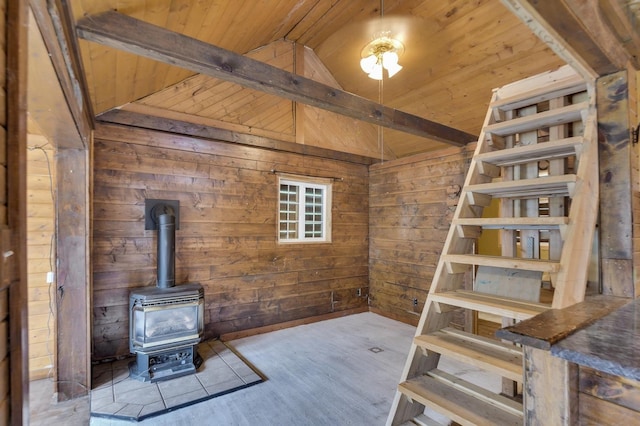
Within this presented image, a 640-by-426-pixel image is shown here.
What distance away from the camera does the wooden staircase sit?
138 centimetres

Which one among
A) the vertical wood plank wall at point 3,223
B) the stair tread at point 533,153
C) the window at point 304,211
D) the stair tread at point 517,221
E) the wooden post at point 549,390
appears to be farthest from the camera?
the window at point 304,211

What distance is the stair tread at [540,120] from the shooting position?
5.41ft

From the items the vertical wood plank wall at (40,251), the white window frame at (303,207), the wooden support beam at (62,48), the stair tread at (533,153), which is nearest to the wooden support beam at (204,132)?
the white window frame at (303,207)

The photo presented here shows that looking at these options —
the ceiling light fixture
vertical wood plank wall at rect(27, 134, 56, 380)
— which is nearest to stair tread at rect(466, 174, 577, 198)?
the ceiling light fixture

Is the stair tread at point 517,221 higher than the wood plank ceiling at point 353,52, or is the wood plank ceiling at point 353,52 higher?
the wood plank ceiling at point 353,52

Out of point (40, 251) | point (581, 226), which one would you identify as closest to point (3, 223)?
point (581, 226)

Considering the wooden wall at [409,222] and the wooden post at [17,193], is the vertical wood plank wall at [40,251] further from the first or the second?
the wooden wall at [409,222]

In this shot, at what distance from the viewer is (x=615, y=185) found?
1.54m

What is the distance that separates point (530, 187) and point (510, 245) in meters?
0.66

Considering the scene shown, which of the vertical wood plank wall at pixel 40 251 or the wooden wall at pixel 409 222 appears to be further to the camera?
the wooden wall at pixel 409 222

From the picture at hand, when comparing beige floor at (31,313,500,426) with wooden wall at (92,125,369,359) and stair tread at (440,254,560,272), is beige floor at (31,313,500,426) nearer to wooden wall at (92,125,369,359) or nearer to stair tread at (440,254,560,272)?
wooden wall at (92,125,369,359)

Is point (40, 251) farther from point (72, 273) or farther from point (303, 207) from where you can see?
point (303, 207)

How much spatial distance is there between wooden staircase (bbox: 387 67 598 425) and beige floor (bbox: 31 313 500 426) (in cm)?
100

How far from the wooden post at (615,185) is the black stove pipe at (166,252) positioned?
3.44 m
